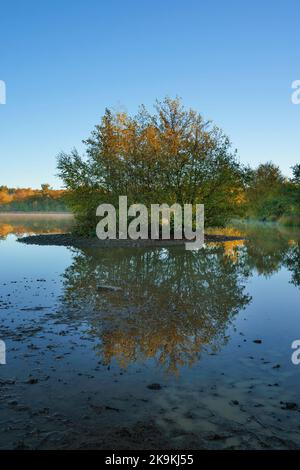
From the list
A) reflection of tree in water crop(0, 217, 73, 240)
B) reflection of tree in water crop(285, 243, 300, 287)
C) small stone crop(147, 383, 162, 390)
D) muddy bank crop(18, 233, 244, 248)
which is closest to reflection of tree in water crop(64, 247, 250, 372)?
small stone crop(147, 383, 162, 390)

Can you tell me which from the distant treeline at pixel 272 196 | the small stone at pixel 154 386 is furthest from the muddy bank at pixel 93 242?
the small stone at pixel 154 386

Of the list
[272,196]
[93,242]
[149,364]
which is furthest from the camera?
[272,196]

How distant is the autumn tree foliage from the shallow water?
992 inches

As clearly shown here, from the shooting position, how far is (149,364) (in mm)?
8133

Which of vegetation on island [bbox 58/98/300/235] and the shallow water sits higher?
vegetation on island [bbox 58/98/300/235]

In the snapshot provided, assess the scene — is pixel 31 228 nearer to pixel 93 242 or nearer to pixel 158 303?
pixel 93 242

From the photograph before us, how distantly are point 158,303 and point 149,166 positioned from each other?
29083mm

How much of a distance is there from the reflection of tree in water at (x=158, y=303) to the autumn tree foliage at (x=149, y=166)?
18.4 m

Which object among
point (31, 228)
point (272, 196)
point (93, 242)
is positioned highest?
point (272, 196)

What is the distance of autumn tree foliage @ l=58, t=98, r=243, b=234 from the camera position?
41.4 metres

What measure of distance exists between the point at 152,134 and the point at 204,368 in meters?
35.4

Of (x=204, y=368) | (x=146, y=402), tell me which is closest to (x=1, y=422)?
(x=146, y=402)

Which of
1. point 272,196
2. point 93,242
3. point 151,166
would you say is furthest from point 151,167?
point 272,196

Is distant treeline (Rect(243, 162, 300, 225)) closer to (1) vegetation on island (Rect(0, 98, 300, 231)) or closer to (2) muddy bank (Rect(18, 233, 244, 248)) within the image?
(1) vegetation on island (Rect(0, 98, 300, 231))
